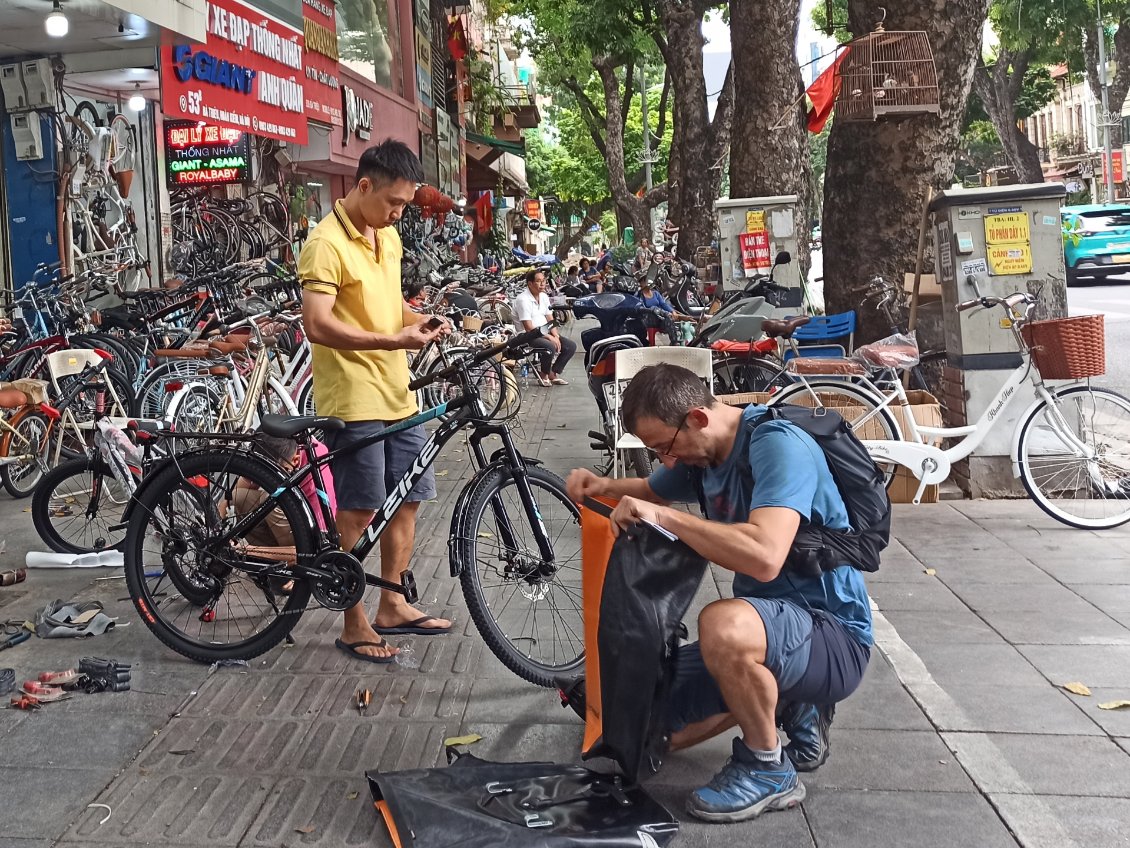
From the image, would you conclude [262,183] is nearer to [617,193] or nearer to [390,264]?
[390,264]

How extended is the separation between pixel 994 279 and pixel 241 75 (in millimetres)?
7757

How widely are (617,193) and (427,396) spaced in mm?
21386

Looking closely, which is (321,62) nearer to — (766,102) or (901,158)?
(766,102)

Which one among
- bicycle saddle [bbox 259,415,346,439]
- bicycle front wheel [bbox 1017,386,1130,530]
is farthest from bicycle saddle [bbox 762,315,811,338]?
bicycle saddle [bbox 259,415,346,439]

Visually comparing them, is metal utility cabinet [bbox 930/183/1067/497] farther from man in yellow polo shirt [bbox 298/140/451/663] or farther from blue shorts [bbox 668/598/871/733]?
blue shorts [bbox 668/598/871/733]

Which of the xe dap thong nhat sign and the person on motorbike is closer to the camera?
the xe dap thong nhat sign

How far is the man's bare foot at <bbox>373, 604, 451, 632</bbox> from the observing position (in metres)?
4.93

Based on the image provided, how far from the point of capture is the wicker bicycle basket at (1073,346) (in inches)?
243

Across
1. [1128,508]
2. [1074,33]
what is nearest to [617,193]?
[1074,33]

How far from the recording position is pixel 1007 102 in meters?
29.8

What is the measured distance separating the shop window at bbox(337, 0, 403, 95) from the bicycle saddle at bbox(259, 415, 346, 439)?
45.7ft

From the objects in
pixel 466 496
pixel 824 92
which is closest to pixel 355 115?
pixel 824 92

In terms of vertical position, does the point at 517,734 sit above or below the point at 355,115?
below

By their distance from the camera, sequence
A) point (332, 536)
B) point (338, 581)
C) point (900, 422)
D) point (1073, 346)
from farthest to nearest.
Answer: point (900, 422), point (1073, 346), point (332, 536), point (338, 581)
